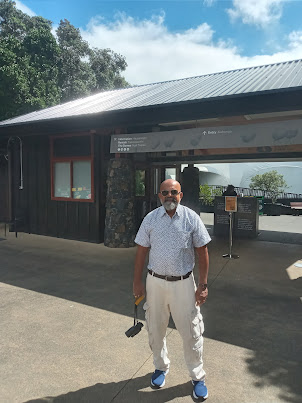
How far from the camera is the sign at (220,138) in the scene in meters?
5.42

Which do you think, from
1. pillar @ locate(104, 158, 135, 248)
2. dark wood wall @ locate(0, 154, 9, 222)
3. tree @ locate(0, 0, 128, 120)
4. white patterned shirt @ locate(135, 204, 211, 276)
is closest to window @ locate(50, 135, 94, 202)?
pillar @ locate(104, 158, 135, 248)

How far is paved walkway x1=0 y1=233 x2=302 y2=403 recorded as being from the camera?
2.76 meters

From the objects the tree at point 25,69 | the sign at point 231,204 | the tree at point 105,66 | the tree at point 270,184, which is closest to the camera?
the sign at point 231,204

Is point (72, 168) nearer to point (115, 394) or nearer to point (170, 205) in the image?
point (170, 205)

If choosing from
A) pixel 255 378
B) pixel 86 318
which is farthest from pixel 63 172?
pixel 255 378

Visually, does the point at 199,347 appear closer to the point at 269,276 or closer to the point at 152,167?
the point at 269,276

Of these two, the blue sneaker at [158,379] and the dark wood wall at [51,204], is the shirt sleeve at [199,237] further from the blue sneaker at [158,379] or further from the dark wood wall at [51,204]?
the dark wood wall at [51,204]

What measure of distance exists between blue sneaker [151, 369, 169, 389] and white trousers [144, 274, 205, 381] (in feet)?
0.84

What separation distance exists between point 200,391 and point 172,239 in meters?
1.35

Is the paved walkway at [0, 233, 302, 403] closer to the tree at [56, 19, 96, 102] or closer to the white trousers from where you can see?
the white trousers

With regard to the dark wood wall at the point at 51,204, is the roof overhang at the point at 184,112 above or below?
above

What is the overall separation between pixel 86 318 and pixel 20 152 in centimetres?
812

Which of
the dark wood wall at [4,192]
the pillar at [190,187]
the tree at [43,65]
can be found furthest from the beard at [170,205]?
the tree at [43,65]

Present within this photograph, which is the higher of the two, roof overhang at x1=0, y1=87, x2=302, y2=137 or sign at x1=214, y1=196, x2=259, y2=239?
roof overhang at x1=0, y1=87, x2=302, y2=137
